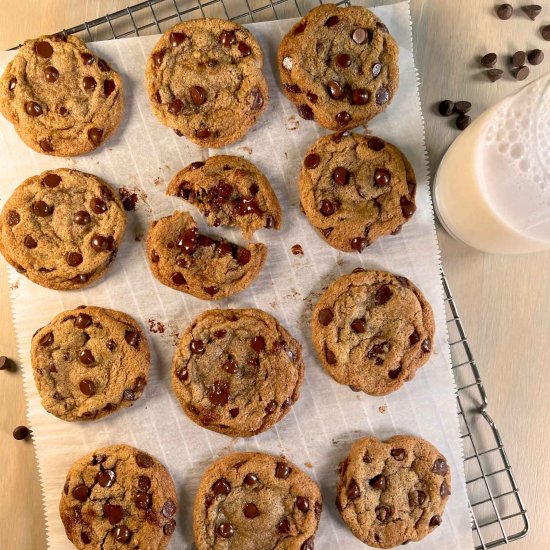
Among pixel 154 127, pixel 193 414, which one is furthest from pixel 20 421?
pixel 154 127

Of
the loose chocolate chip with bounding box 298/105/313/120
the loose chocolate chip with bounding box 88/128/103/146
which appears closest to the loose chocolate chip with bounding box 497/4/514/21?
the loose chocolate chip with bounding box 298/105/313/120

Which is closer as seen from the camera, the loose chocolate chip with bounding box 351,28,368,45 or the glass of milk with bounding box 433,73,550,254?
the glass of milk with bounding box 433,73,550,254

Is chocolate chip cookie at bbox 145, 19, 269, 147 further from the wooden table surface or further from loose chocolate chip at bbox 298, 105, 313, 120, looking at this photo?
the wooden table surface

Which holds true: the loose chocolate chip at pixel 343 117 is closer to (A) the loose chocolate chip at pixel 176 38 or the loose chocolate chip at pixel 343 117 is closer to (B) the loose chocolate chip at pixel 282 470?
(A) the loose chocolate chip at pixel 176 38

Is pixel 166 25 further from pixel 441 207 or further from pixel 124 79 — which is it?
pixel 441 207

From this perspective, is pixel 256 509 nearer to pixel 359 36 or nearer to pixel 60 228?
pixel 60 228

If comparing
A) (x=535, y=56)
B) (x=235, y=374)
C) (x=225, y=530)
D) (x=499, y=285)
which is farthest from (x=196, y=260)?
(x=535, y=56)
